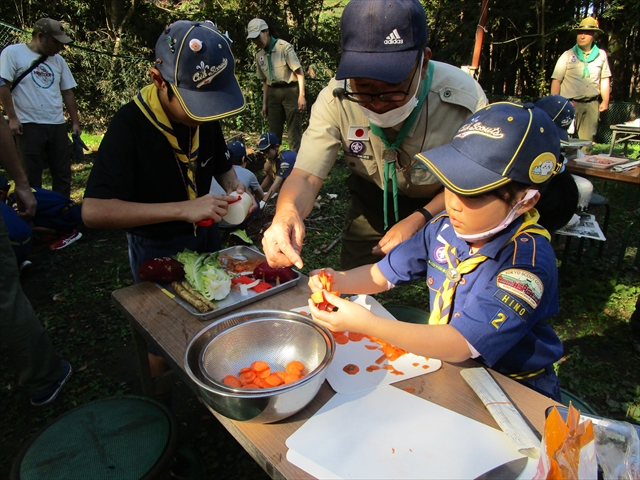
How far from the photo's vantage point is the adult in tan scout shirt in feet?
6.05

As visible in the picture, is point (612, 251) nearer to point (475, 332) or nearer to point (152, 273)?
point (475, 332)

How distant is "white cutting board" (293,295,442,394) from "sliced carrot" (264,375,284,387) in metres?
0.18

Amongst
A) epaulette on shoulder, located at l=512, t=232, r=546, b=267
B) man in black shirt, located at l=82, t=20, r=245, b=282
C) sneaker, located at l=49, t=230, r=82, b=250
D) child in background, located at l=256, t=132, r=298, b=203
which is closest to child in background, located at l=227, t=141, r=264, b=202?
child in background, located at l=256, t=132, r=298, b=203

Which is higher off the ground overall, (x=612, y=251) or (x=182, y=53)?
(x=182, y=53)

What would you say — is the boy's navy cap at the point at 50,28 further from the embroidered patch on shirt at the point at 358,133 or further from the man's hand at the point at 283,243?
the man's hand at the point at 283,243

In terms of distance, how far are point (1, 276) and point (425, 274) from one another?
2457 mm

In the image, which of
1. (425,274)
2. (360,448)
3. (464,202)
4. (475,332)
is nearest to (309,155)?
(425,274)

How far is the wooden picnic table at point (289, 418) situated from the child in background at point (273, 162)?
3986 millimetres

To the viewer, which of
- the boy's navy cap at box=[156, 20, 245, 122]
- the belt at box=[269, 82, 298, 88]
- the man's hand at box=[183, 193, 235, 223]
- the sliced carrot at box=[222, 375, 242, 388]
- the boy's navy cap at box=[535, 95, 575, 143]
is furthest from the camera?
the belt at box=[269, 82, 298, 88]

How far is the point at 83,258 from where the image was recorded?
5.50 meters

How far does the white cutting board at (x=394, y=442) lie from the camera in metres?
1.19

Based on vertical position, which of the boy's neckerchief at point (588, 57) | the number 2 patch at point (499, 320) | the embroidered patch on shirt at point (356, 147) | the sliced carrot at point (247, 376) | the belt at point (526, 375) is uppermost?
the boy's neckerchief at point (588, 57)

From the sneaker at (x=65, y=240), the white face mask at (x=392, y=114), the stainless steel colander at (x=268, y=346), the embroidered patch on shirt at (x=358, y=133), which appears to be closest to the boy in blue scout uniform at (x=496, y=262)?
the stainless steel colander at (x=268, y=346)

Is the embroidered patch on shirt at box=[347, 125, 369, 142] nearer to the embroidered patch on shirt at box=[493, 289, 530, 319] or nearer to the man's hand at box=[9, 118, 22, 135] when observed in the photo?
the embroidered patch on shirt at box=[493, 289, 530, 319]
